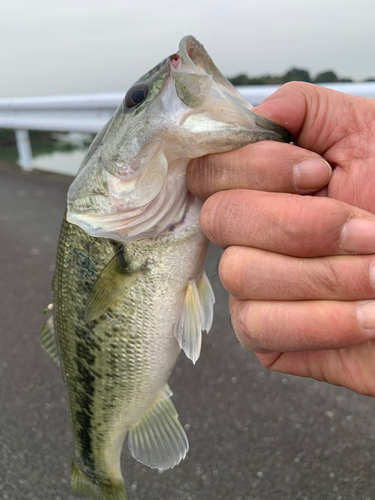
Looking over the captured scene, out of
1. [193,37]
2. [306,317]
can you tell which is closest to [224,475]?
[306,317]

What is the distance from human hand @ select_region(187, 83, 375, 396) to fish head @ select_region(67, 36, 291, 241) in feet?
0.17

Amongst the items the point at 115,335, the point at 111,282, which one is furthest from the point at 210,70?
the point at 115,335

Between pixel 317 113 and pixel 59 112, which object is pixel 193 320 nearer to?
pixel 317 113

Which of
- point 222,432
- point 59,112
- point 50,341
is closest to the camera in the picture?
point 50,341

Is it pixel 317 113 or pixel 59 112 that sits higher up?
pixel 317 113

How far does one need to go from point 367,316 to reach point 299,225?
0.24 meters

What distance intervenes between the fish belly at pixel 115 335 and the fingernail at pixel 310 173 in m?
0.29

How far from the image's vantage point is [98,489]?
131 centimetres

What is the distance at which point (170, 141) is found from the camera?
0.83 metres

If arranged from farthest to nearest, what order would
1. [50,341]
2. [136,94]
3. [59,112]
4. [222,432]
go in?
[59,112] < [222,432] < [50,341] < [136,94]

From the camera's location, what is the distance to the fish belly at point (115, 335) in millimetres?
1016

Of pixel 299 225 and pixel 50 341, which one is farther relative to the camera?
pixel 50 341

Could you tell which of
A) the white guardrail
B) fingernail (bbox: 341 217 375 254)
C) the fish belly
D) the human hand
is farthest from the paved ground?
the white guardrail

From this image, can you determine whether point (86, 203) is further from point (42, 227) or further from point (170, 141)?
point (42, 227)
